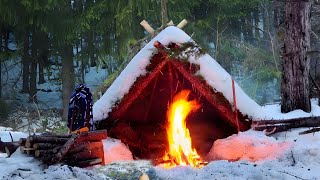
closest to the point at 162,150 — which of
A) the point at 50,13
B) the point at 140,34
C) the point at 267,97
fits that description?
the point at 140,34

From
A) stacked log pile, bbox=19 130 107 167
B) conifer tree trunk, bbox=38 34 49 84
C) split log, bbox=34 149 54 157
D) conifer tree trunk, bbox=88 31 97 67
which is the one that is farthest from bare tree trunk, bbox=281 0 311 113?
conifer tree trunk, bbox=38 34 49 84

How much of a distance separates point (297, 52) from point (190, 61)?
7.41 feet

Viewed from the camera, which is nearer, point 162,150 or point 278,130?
Answer: point 278,130

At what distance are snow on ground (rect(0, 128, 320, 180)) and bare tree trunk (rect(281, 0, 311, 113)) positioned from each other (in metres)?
1.18

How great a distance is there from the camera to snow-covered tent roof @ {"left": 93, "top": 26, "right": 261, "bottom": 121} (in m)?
7.32

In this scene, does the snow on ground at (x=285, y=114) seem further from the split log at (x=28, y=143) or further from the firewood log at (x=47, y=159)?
the split log at (x=28, y=143)

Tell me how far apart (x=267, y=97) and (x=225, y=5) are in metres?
8.28

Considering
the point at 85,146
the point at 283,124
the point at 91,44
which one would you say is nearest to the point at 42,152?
the point at 85,146

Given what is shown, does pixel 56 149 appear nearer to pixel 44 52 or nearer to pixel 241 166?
pixel 241 166

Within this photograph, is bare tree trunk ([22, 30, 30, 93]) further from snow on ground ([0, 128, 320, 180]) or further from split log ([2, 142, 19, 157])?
snow on ground ([0, 128, 320, 180])

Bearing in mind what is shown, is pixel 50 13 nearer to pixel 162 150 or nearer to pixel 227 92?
pixel 162 150

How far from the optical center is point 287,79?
7.85 metres

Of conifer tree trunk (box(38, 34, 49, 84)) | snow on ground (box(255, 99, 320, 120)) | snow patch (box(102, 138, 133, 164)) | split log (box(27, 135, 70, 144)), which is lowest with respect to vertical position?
snow patch (box(102, 138, 133, 164))

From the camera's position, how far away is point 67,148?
212 inches
